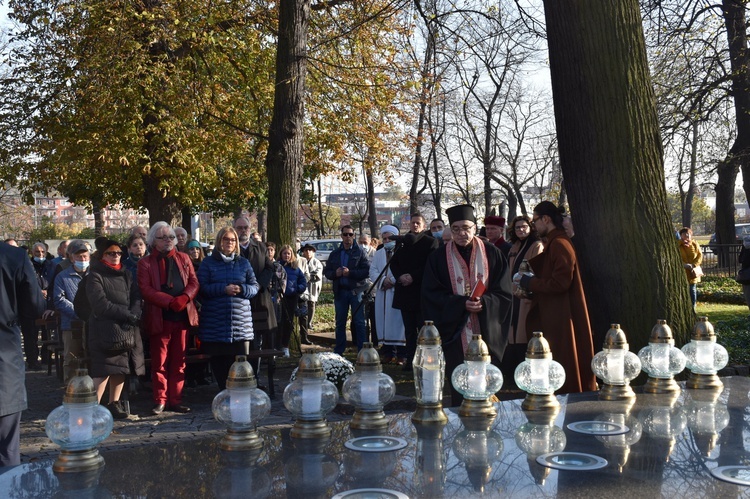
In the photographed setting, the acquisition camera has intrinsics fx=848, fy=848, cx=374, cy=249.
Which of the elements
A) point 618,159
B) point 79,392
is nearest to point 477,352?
point 79,392

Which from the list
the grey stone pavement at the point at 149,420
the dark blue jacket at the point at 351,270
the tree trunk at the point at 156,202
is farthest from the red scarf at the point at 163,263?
the tree trunk at the point at 156,202

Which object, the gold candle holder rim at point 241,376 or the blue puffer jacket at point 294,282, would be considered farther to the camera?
the blue puffer jacket at point 294,282

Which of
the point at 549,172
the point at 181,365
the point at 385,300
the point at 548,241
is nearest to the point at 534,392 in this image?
the point at 548,241

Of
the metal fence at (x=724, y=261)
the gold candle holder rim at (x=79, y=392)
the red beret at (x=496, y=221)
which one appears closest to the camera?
the gold candle holder rim at (x=79, y=392)

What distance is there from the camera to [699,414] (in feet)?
11.8

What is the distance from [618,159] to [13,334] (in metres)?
4.56

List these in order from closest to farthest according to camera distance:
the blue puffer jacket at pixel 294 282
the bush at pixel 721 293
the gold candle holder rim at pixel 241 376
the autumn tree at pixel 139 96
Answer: the gold candle holder rim at pixel 241 376 → the blue puffer jacket at pixel 294 282 → the autumn tree at pixel 139 96 → the bush at pixel 721 293

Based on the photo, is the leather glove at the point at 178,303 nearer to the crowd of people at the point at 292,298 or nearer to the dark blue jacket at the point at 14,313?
the crowd of people at the point at 292,298

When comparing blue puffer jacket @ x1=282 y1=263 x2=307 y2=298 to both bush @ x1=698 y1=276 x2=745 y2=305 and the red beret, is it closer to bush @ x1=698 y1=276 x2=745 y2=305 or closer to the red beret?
the red beret

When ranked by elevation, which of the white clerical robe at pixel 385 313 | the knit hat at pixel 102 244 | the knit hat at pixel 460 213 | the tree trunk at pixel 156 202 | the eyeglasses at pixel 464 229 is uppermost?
the tree trunk at pixel 156 202

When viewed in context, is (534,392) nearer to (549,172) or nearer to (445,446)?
(445,446)

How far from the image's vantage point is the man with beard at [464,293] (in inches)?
279

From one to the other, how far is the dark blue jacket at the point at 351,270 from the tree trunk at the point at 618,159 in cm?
663

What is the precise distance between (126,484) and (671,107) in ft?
54.6
